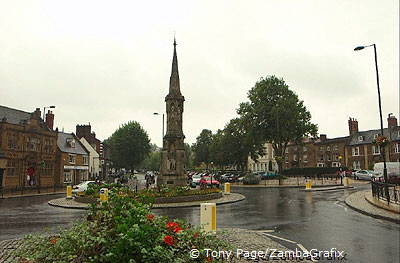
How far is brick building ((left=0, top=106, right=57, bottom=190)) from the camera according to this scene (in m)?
35.9

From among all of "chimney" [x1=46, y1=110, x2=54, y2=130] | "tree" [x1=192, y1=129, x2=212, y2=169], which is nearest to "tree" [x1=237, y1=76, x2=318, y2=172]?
"chimney" [x1=46, y1=110, x2=54, y2=130]

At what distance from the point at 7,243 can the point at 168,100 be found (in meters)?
18.7

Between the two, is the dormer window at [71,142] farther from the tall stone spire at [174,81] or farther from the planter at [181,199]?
the planter at [181,199]

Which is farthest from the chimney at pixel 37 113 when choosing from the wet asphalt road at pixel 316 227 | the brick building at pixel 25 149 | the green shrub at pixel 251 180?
the green shrub at pixel 251 180

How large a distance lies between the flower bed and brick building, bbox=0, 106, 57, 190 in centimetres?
3305

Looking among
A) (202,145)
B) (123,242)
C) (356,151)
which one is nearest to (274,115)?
(356,151)

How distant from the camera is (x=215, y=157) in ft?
238

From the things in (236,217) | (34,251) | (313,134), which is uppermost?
(313,134)

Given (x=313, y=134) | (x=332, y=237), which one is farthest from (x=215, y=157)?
(x=332, y=237)

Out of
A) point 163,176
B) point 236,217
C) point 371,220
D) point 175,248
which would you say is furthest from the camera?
point 163,176

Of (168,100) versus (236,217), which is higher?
(168,100)

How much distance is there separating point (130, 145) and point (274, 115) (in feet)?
120

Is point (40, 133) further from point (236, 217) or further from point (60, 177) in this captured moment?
point (236, 217)

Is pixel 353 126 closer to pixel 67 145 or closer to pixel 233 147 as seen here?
pixel 233 147
